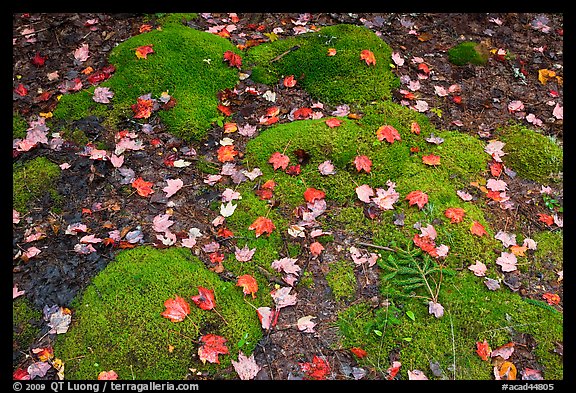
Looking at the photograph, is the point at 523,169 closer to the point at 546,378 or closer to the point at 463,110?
the point at 463,110

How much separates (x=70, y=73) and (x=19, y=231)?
2.33 metres

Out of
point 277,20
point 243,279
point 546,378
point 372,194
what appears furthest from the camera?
point 277,20

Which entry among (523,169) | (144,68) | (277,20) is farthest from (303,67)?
(523,169)

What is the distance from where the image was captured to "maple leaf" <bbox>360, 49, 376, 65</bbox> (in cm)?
535

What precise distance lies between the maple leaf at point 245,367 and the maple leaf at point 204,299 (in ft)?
1.39

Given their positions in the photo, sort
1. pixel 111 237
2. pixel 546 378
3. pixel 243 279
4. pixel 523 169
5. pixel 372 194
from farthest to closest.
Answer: pixel 523 169
pixel 372 194
pixel 111 237
pixel 243 279
pixel 546 378

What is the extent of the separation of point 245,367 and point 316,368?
51cm

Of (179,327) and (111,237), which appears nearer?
(179,327)

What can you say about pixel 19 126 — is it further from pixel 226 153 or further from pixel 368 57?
pixel 368 57

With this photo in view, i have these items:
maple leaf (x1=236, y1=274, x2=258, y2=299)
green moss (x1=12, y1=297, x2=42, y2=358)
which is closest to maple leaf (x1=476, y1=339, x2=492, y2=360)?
maple leaf (x1=236, y1=274, x2=258, y2=299)

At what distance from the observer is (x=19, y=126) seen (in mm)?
4816

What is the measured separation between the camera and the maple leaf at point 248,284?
3.53 metres

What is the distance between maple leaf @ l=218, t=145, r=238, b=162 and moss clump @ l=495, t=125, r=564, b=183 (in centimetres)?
287

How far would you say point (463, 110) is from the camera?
5.31 m
